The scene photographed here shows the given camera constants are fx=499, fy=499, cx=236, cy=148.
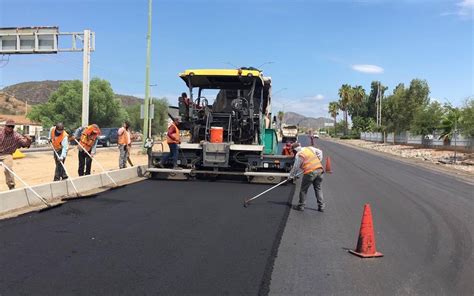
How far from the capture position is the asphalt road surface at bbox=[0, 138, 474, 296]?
516cm

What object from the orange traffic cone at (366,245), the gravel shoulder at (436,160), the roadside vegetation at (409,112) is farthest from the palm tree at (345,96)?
the orange traffic cone at (366,245)

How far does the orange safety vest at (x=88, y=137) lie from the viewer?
42.9ft

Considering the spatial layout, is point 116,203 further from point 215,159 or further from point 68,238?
point 215,159

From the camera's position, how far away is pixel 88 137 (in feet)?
43.2

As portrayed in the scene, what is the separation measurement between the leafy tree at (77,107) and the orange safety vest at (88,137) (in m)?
53.1

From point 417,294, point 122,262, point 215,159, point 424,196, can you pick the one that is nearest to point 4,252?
point 122,262

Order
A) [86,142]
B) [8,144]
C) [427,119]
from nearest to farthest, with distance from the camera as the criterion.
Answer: [8,144], [86,142], [427,119]

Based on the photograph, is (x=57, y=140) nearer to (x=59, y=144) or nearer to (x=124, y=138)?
(x=59, y=144)

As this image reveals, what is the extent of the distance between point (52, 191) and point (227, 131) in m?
5.34

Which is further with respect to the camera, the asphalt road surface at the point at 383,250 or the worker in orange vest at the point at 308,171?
the worker in orange vest at the point at 308,171

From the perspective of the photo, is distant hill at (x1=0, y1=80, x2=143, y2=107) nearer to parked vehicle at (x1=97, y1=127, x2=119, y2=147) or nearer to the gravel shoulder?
parked vehicle at (x1=97, y1=127, x2=119, y2=147)

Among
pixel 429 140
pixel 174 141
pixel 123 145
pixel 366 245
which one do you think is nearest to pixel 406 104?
pixel 429 140

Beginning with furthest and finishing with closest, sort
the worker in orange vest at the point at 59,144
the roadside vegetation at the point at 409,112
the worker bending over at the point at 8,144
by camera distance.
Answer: the roadside vegetation at the point at 409,112, the worker in orange vest at the point at 59,144, the worker bending over at the point at 8,144

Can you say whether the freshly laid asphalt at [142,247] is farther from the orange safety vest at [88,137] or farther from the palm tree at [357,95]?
the palm tree at [357,95]
